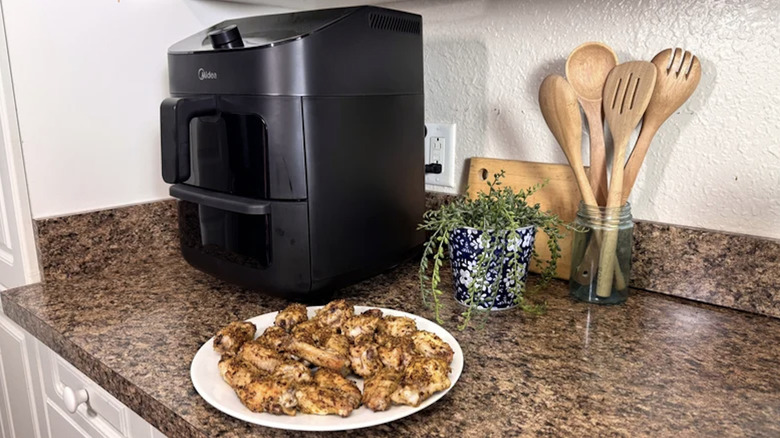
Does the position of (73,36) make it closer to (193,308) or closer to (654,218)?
(193,308)

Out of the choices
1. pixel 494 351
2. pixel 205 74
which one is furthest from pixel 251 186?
pixel 494 351

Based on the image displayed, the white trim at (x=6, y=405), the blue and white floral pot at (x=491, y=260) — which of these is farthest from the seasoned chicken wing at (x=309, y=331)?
the white trim at (x=6, y=405)

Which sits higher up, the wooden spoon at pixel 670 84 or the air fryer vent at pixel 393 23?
the air fryer vent at pixel 393 23

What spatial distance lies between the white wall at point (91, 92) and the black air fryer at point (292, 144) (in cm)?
19

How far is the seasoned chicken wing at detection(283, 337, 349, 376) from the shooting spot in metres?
0.61

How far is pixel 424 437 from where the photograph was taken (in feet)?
1.75

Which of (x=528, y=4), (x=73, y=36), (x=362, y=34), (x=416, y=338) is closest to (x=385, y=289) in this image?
(x=416, y=338)

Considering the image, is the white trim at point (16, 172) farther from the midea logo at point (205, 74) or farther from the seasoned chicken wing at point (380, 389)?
the seasoned chicken wing at point (380, 389)

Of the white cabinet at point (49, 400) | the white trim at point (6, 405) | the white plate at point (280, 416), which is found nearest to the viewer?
the white plate at point (280, 416)

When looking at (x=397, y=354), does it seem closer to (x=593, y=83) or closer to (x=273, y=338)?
(x=273, y=338)

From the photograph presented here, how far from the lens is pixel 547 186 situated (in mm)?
964

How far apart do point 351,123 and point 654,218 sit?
49cm

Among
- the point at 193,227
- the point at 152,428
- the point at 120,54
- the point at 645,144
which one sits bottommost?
the point at 152,428

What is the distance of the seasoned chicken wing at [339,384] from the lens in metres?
0.55
